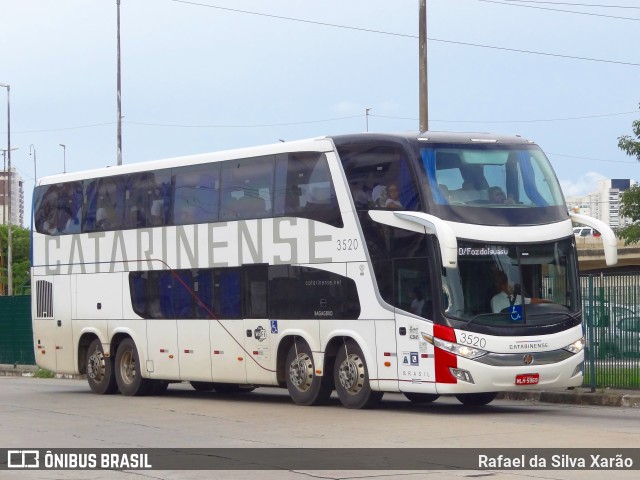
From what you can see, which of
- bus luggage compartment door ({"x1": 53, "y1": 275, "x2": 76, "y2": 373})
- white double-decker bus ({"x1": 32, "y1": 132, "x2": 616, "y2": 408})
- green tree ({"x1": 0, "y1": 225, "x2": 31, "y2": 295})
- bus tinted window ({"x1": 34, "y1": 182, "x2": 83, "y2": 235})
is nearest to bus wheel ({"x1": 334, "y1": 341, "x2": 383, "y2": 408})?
white double-decker bus ({"x1": 32, "y1": 132, "x2": 616, "y2": 408})

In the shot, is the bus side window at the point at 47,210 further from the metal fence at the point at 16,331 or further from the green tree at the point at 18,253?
the green tree at the point at 18,253

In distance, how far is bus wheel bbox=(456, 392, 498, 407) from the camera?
68.4 ft

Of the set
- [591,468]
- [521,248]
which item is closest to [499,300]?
[521,248]

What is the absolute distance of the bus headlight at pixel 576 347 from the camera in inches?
760

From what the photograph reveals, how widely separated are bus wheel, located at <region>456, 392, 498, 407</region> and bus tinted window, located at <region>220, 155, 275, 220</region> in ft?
14.2

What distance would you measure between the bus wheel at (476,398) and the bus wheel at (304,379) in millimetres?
2164

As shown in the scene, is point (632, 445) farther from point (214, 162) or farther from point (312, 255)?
point (214, 162)

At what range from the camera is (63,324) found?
2689 centimetres

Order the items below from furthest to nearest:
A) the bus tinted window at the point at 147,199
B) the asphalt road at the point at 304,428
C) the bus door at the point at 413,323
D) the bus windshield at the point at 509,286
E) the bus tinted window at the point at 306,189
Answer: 1. the bus tinted window at the point at 147,199
2. the bus tinted window at the point at 306,189
3. the bus door at the point at 413,323
4. the bus windshield at the point at 509,286
5. the asphalt road at the point at 304,428

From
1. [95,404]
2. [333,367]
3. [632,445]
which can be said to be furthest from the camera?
[95,404]

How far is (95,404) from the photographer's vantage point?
2242cm

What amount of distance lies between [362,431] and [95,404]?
7.56 metres

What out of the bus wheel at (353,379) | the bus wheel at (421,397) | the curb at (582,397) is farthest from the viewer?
the bus wheel at (421,397)

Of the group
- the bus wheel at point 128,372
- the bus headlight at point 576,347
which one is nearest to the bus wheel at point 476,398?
the bus headlight at point 576,347
